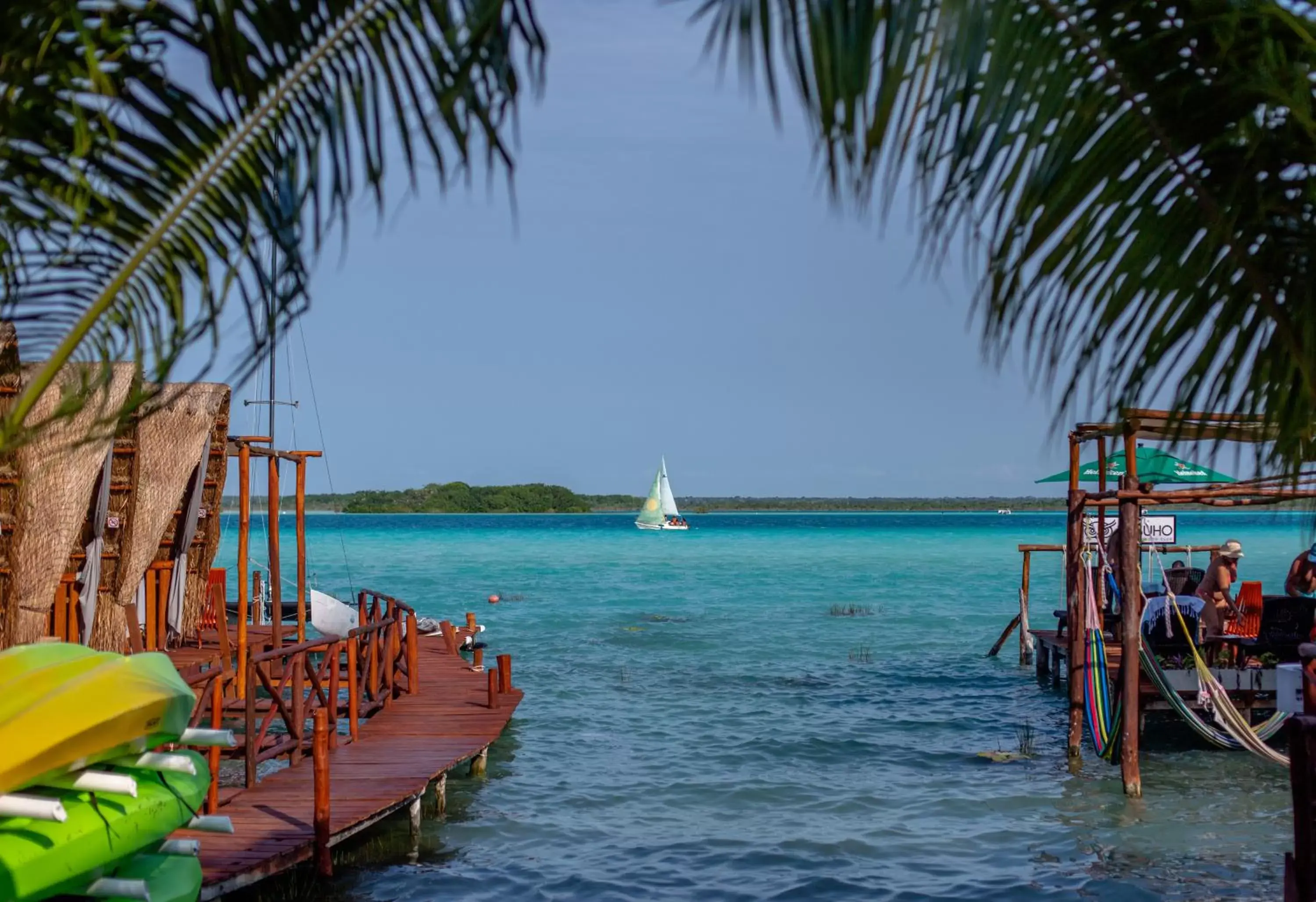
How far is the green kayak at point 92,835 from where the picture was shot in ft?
14.8

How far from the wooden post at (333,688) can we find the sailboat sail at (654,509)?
76.2 metres

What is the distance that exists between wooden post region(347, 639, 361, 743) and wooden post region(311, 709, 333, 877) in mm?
3329

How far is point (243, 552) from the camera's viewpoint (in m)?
13.6

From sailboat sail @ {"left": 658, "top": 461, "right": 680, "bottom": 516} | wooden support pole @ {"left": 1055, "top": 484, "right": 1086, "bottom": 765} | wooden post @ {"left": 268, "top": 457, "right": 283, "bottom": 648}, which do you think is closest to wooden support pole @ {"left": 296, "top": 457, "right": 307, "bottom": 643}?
wooden post @ {"left": 268, "top": 457, "right": 283, "bottom": 648}

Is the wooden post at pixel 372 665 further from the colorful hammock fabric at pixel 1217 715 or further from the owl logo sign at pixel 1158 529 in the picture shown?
the owl logo sign at pixel 1158 529

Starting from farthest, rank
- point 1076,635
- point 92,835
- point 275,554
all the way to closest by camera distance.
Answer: point 275,554 → point 1076,635 → point 92,835

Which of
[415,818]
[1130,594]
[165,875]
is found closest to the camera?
[165,875]

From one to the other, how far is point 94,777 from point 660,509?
8666 cm

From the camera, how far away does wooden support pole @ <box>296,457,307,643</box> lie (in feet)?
48.5

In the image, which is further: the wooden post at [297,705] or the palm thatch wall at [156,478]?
the palm thatch wall at [156,478]

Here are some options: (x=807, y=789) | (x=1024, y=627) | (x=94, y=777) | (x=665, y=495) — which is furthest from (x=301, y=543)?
(x=665, y=495)

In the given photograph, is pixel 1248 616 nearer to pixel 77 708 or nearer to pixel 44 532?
pixel 44 532

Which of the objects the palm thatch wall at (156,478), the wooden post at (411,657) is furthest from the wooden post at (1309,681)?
the palm thatch wall at (156,478)

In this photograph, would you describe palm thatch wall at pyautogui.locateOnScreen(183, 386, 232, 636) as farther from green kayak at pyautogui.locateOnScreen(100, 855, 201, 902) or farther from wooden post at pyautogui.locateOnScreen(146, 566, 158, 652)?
green kayak at pyautogui.locateOnScreen(100, 855, 201, 902)
